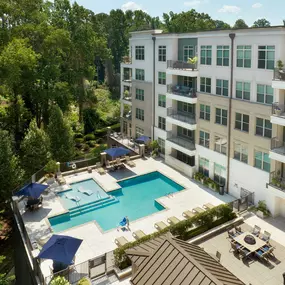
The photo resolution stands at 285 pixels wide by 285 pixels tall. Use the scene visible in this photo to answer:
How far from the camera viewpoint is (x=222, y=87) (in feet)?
84.9

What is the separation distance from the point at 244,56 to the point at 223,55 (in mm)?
2205

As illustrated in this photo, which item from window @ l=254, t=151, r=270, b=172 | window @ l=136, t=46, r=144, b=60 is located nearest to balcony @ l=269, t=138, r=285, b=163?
window @ l=254, t=151, r=270, b=172

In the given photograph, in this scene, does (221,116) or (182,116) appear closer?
(221,116)

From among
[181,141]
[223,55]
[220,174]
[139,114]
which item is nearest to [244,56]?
[223,55]

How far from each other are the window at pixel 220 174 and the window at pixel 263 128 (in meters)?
5.00

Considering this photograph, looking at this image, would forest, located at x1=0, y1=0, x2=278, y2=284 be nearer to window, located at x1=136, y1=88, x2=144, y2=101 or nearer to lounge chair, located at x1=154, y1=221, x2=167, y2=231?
window, located at x1=136, y1=88, x2=144, y2=101

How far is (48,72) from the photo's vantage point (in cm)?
3728

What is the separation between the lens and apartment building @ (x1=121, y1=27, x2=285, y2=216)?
2219 centimetres

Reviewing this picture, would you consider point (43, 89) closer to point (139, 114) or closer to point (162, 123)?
point (139, 114)

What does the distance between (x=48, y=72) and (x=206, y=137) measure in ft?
68.2

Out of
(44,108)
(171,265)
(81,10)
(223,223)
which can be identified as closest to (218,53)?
(223,223)

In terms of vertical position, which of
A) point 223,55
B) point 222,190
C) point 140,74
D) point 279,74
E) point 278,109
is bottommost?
point 222,190

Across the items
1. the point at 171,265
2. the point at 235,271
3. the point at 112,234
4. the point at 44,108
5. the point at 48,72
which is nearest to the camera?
the point at 171,265

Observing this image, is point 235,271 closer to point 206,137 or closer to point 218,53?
point 206,137
